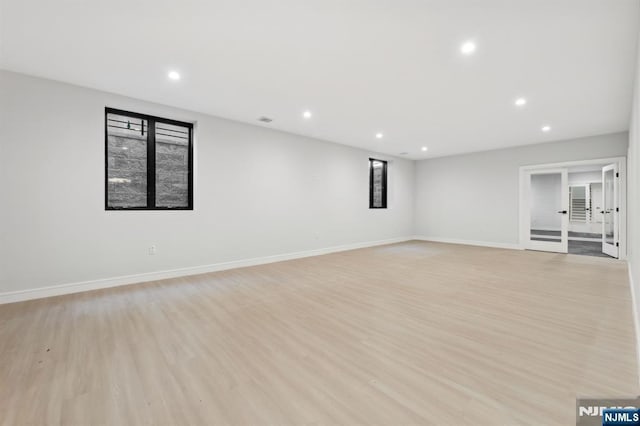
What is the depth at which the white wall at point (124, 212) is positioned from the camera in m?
3.17

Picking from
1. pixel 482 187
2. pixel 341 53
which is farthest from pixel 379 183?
pixel 341 53

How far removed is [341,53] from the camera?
9.21ft

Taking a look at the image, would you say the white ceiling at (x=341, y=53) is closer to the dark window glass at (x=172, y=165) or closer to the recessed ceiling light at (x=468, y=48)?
the recessed ceiling light at (x=468, y=48)

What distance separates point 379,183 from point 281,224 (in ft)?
13.2

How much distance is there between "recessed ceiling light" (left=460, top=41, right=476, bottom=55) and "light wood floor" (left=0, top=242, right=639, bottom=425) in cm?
269

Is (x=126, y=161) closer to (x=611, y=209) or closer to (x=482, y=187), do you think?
(x=482, y=187)

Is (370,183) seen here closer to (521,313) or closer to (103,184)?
(521,313)

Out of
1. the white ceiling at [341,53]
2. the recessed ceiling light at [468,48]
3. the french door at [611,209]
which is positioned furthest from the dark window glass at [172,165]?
the french door at [611,209]

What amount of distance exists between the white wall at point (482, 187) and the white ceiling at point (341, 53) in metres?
1.59

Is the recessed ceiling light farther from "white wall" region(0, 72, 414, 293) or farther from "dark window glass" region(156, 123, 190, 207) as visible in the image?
"dark window glass" region(156, 123, 190, 207)

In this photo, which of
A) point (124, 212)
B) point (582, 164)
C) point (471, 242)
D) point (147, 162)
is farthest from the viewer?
point (471, 242)

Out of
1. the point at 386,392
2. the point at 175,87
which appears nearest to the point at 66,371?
the point at 386,392

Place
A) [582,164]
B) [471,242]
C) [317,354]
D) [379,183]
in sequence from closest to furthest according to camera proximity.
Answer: [317,354]
[582,164]
[471,242]
[379,183]

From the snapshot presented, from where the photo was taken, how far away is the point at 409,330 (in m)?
2.39
